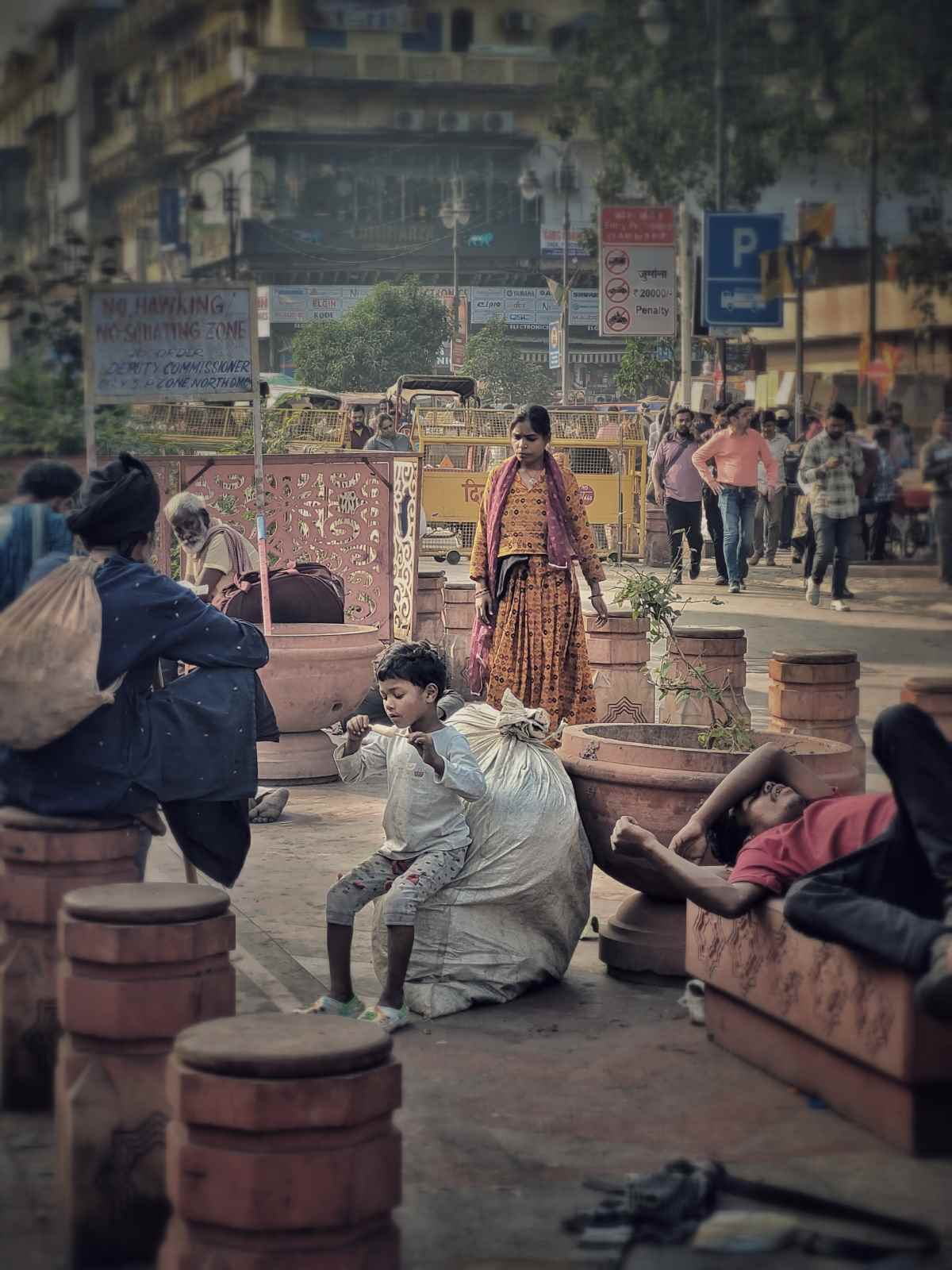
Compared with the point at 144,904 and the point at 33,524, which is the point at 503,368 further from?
the point at 144,904

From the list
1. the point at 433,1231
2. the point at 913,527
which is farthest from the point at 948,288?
the point at 913,527

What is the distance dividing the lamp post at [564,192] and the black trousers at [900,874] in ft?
19.6

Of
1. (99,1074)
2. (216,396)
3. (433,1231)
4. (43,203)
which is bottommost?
(433,1231)

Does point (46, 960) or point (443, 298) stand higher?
point (443, 298)

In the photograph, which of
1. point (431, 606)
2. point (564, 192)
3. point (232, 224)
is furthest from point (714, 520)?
point (232, 224)

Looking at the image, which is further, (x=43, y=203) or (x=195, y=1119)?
(x=43, y=203)

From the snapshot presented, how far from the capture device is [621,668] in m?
9.16

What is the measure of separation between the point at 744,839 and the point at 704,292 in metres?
6.12

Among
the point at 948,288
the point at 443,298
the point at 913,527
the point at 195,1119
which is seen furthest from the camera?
the point at 913,527

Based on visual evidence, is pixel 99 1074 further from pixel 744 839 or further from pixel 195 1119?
pixel 744 839

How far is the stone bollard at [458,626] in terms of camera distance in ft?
35.9

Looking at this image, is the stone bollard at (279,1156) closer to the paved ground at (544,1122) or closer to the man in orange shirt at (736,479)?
the paved ground at (544,1122)

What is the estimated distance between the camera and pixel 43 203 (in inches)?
287

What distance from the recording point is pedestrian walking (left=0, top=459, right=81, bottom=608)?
7.20 m
